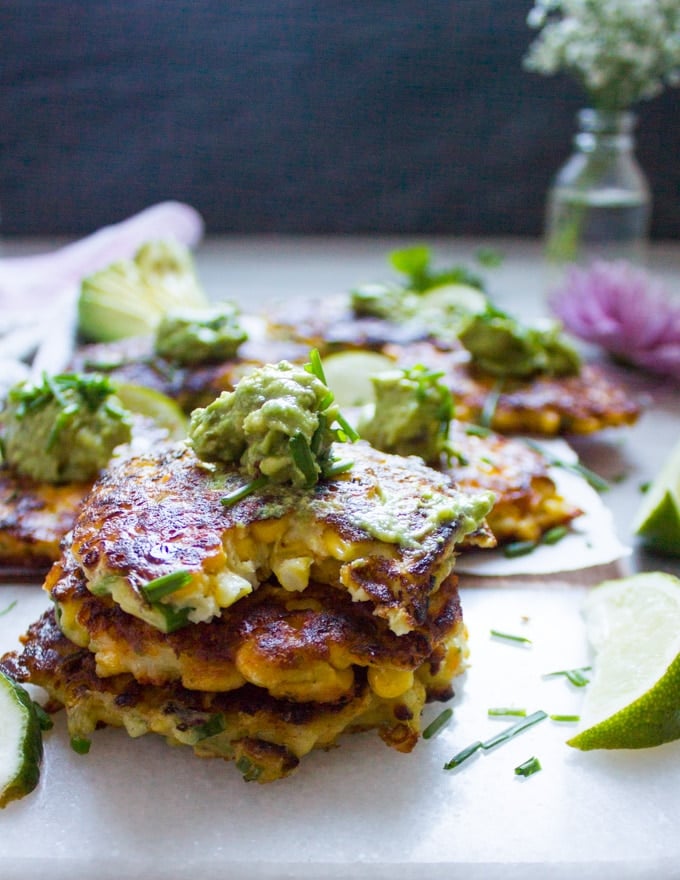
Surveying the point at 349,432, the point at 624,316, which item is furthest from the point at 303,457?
the point at 624,316

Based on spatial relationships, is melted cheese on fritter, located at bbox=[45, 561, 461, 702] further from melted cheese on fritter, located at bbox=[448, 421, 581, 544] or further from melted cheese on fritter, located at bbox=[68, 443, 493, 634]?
melted cheese on fritter, located at bbox=[448, 421, 581, 544]

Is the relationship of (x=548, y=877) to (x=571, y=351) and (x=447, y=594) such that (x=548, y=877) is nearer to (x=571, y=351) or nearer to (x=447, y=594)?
(x=447, y=594)

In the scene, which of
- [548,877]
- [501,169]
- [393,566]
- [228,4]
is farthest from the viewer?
[501,169]

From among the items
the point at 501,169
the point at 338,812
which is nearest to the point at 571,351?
the point at 338,812

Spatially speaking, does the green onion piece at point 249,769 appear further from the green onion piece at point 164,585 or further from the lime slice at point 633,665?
the lime slice at point 633,665

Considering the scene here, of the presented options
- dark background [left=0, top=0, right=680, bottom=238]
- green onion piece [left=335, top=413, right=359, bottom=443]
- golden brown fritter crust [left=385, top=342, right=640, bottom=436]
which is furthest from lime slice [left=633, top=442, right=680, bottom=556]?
dark background [left=0, top=0, right=680, bottom=238]

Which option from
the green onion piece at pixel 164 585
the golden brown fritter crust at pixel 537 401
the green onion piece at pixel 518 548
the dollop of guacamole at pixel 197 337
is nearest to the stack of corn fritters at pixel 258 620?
the green onion piece at pixel 164 585
